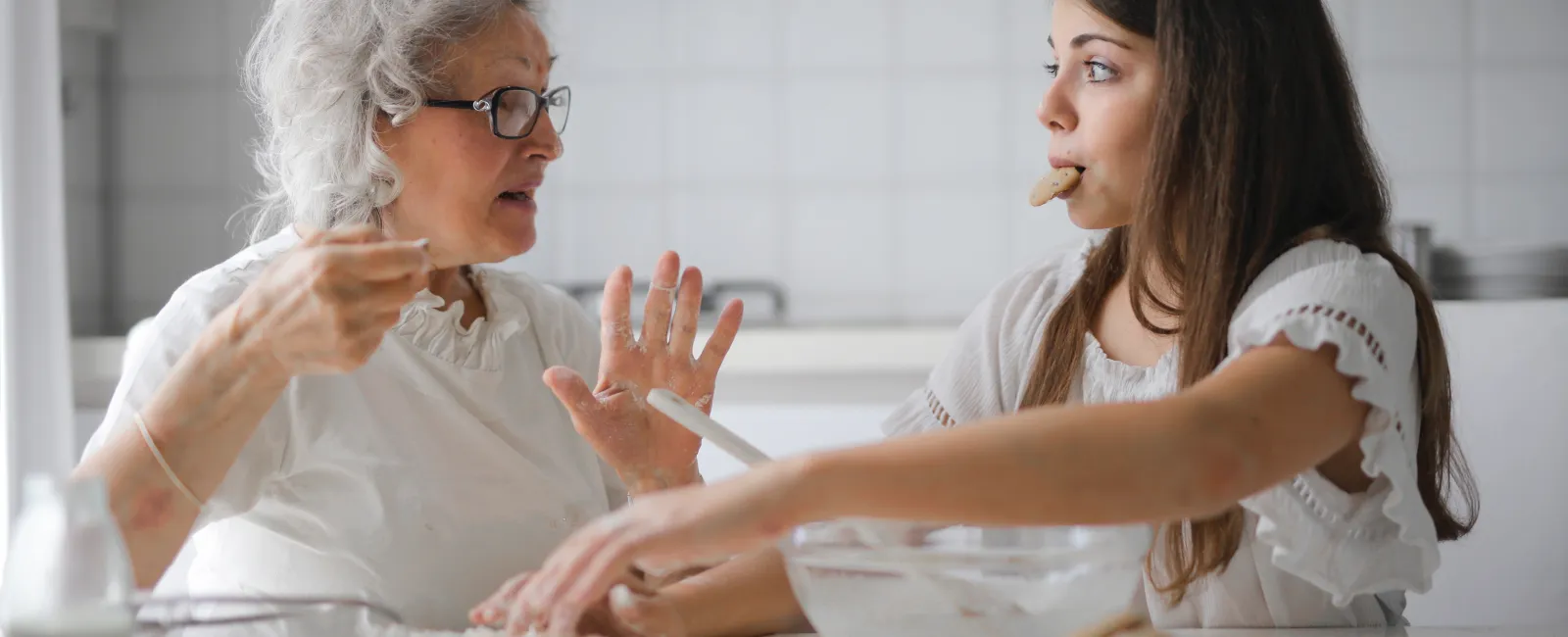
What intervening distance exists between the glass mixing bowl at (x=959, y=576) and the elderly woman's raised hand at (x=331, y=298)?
0.41 metres

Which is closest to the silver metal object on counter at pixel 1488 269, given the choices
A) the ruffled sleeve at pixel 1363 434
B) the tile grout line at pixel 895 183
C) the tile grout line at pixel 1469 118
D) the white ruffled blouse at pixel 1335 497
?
the tile grout line at pixel 1469 118

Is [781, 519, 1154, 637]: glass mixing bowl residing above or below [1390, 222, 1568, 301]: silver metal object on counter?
below

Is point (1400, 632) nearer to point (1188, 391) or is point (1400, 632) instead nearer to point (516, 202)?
point (1188, 391)

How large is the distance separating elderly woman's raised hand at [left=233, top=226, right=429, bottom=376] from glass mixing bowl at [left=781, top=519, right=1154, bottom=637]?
41 cm

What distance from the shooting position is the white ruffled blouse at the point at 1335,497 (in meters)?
0.90

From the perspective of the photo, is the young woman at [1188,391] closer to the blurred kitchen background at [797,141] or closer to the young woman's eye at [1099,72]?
the young woman's eye at [1099,72]

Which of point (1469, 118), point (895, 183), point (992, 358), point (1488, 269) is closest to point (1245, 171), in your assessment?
point (992, 358)

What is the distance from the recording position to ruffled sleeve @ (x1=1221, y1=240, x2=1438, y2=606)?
35.1 inches

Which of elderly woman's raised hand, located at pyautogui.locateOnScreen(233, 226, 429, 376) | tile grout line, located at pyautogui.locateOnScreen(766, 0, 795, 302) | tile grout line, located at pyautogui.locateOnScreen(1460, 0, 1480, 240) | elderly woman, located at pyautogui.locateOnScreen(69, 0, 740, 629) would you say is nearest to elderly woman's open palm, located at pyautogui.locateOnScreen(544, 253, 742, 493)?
elderly woman, located at pyautogui.locateOnScreen(69, 0, 740, 629)

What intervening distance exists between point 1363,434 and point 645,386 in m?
0.64

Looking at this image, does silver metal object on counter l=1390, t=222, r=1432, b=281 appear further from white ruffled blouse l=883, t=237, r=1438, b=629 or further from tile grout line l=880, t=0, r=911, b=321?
white ruffled blouse l=883, t=237, r=1438, b=629

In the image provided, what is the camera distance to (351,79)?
1.47m

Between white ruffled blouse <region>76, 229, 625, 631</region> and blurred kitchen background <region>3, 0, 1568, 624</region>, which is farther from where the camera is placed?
blurred kitchen background <region>3, 0, 1568, 624</region>

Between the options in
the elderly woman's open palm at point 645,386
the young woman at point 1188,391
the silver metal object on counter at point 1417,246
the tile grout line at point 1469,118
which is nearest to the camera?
the young woman at point 1188,391
